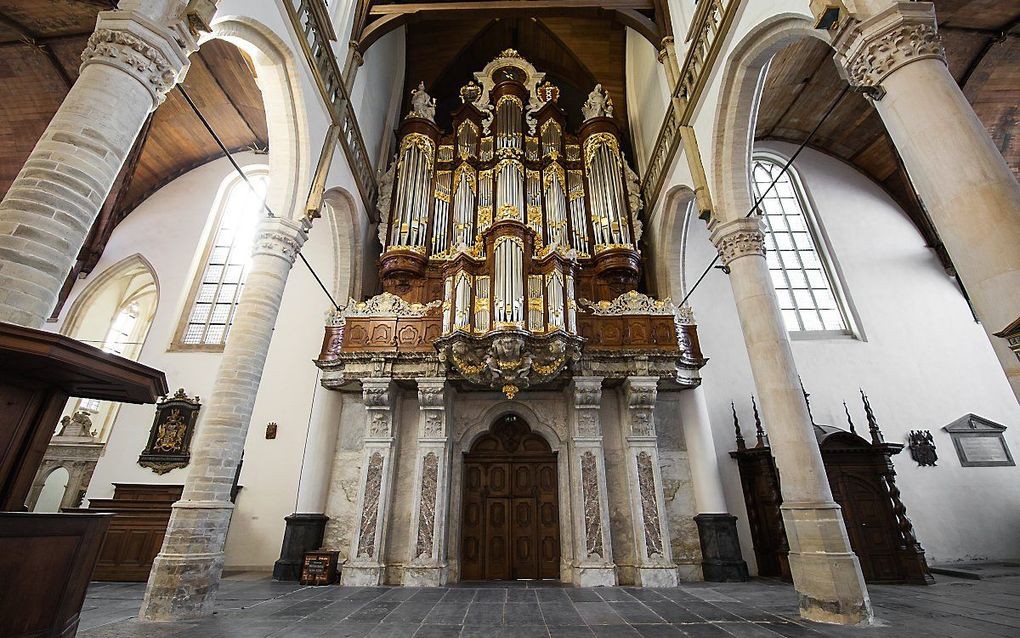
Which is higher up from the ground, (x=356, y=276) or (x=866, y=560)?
(x=356, y=276)

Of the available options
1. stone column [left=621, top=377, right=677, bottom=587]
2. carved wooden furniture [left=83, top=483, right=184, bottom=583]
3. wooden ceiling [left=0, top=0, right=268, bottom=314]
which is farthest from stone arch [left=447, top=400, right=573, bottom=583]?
wooden ceiling [left=0, top=0, right=268, bottom=314]

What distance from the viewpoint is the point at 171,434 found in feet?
33.3

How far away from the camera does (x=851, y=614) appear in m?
4.51

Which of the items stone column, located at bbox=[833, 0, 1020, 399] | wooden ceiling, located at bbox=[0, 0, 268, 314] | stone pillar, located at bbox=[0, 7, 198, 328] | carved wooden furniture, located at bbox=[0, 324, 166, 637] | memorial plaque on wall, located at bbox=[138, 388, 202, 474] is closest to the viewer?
carved wooden furniture, located at bbox=[0, 324, 166, 637]

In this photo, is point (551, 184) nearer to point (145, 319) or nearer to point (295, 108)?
point (295, 108)

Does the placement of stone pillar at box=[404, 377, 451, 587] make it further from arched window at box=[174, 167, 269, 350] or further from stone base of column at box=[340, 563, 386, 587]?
arched window at box=[174, 167, 269, 350]

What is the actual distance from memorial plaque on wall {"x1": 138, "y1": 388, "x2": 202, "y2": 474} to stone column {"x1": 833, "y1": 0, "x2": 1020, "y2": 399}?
12.6m

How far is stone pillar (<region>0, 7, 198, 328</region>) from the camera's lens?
3.22 metres

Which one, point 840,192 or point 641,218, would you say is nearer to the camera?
point 641,218

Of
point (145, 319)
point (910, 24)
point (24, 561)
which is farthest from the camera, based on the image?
point (145, 319)

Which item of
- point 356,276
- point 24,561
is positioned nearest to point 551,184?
point 356,276

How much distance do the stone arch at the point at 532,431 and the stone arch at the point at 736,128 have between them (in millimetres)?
4879

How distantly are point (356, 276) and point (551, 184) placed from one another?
4.86m

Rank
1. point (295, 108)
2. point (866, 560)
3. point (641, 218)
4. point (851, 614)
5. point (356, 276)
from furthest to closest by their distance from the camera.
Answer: point (641, 218), point (356, 276), point (866, 560), point (295, 108), point (851, 614)
